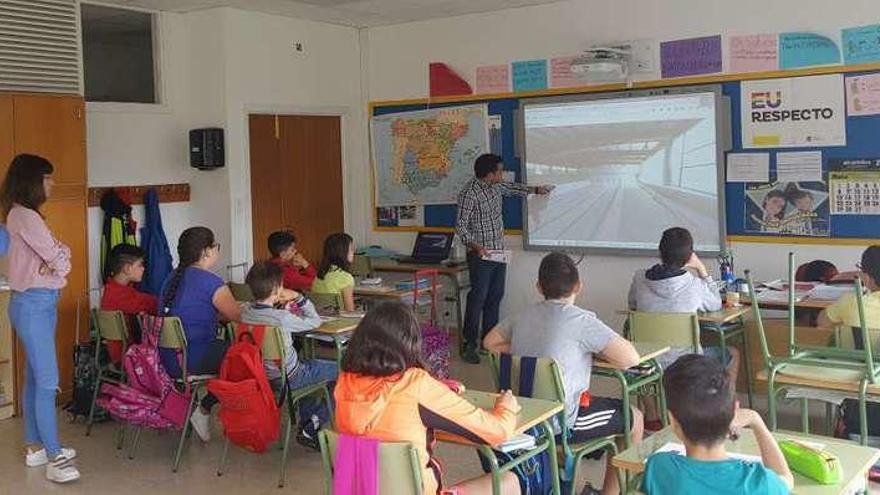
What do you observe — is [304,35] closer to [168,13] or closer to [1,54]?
[168,13]

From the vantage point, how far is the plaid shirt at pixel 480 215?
7.17 m

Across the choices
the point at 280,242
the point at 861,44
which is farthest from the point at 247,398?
the point at 861,44

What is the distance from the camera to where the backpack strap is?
340 centimetres

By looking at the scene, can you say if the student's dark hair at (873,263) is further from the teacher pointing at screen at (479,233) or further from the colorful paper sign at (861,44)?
the teacher pointing at screen at (479,233)

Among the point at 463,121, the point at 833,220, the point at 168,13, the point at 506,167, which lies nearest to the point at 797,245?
the point at 833,220

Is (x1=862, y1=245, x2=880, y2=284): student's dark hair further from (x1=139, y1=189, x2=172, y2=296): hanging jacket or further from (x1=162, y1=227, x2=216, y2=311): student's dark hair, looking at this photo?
(x1=139, y1=189, x2=172, y2=296): hanging jacket

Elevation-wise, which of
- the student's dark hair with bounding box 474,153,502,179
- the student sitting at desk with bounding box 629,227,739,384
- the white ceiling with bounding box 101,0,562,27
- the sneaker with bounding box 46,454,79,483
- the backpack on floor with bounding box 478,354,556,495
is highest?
the white ceiling with bounding box 101,0,562,27

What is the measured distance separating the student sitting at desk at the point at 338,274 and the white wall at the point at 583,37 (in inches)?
81.3

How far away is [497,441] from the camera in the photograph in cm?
284

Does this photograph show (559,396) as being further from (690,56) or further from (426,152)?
(426,152)

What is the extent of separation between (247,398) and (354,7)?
392cm

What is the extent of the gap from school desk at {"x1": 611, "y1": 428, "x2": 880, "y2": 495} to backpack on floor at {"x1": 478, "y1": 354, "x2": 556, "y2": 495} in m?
0.70

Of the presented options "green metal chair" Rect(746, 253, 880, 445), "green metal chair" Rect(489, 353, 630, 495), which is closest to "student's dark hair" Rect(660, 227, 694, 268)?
"green metal chair" Rect(746, 253, 880, 445)

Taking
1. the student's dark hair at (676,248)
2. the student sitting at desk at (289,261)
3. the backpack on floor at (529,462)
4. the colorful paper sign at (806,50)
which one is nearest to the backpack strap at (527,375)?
the backpack on floor at (529,462)
